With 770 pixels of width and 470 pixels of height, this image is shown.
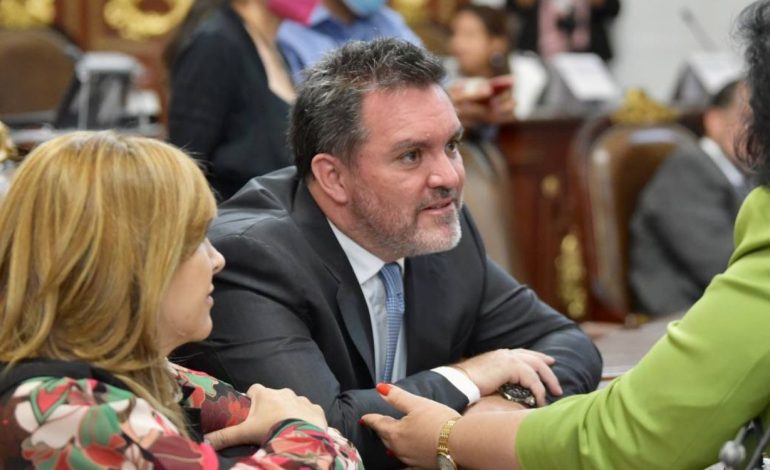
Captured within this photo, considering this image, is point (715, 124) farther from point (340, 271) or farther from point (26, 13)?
point (26, 13)

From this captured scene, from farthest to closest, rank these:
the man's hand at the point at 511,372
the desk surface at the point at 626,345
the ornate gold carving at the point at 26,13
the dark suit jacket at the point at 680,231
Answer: the ornate gold carving at the point at 26,13
the dark suit jacket at the point at 680,231
the desk surface at the point at 626,345
the man's hand at the point at 511,372

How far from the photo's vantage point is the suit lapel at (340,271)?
7.34 feet

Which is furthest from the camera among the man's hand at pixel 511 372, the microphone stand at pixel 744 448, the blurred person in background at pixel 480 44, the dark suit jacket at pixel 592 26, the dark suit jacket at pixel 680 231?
the dark suit jacket at pixel 592 26

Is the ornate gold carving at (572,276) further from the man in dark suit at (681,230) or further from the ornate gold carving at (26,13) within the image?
the ornate gold carving at (26,13)

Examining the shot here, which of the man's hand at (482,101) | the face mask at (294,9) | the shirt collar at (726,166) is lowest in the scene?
the shirt collar at (726,166)

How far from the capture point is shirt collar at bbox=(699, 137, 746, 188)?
4.90 meters

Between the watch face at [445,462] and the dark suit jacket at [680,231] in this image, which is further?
the dark suit jacket at [680,231]

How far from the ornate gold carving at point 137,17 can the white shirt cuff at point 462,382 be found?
5.73 metres

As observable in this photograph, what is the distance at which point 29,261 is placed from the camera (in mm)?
1562

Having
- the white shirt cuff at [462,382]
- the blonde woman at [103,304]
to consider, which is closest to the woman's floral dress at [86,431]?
the blonde woman at [103,304]

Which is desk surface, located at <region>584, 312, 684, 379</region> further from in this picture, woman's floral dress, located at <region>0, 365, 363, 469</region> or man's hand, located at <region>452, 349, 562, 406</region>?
woman's floral dress, located at <region>0, 365, 363, 469</region>

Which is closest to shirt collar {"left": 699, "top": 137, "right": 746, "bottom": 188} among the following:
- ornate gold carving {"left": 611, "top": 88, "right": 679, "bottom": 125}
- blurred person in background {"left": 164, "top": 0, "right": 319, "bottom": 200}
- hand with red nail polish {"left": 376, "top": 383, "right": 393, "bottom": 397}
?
ornate gold carving {"left": 611, "top": 88, "right": 679, "bottom": 125}

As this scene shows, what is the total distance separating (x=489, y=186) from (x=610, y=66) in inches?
236

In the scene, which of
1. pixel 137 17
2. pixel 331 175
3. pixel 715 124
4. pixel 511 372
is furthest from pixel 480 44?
pixel 511 372
